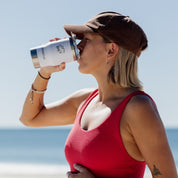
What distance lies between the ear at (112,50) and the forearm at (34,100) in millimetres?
434

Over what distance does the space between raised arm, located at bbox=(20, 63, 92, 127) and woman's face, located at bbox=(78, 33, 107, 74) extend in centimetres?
34

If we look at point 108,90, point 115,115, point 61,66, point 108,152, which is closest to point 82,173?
point 108,152

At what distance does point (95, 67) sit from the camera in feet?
6.32

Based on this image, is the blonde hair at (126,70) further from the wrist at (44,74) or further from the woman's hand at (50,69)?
the wrist at (44,74)

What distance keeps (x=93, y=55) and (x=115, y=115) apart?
33 centimetres

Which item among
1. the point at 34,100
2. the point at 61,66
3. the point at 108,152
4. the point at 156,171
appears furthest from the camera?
the point at 34,100

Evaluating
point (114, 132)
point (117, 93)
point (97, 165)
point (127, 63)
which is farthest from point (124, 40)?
point (97, 165)

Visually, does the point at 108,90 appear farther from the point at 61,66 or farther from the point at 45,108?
the point at 45,108

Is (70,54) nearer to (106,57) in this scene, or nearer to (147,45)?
(106,57)

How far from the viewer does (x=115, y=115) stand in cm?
178

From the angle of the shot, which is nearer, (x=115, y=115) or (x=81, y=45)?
(x=115, y=115)

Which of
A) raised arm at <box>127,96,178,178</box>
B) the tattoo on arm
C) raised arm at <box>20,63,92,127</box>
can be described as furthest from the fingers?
the tattoo on arm

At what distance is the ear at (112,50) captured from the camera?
190cm

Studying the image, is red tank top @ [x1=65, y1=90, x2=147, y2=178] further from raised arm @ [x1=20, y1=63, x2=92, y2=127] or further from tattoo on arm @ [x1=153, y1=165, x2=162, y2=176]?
raised arm @ [x1=20, y1=63, x2=92, y2=127]
